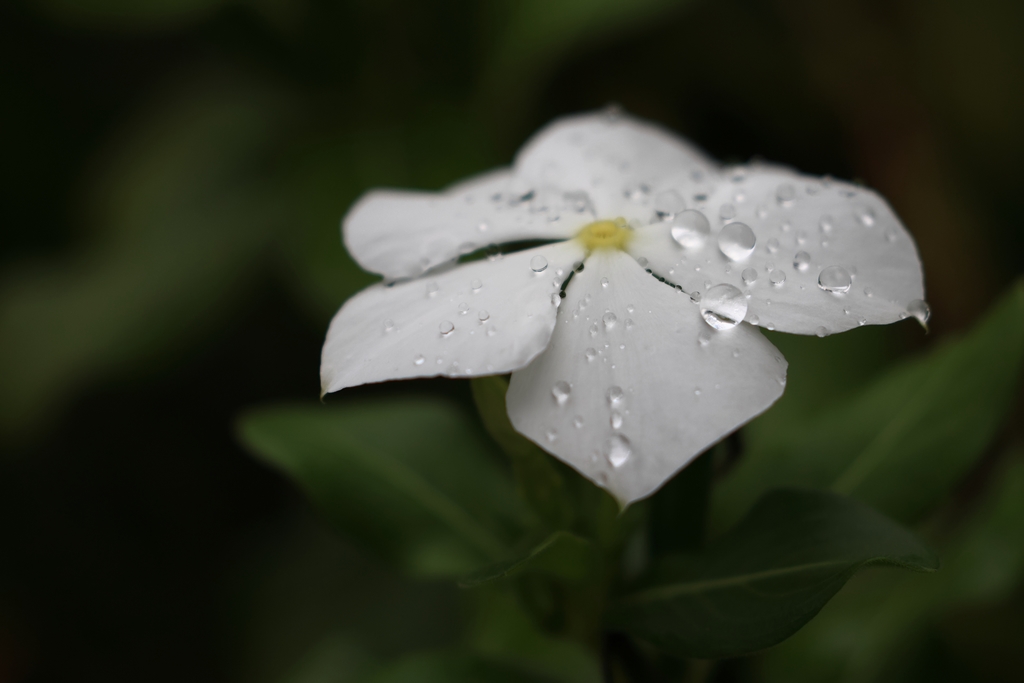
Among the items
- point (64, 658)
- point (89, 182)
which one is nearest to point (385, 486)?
point (64, 658)

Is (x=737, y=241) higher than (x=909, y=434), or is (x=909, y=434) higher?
(x=737, y=241)

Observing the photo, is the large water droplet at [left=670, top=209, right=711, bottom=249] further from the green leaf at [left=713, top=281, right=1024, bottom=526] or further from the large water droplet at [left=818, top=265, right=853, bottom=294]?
the green leaf at [left=713, top=281, right=1024, bottom=526]

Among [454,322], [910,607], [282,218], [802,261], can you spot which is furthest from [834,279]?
[282,218]

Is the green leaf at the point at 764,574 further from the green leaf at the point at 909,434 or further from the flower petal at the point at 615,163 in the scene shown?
the flower petal at the point at 615,163

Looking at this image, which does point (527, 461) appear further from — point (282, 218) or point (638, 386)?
point (282, 218)

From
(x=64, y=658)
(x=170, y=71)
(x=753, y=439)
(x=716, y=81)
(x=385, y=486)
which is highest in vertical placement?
(x=170, y=71)

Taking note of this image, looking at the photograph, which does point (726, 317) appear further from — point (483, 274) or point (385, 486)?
point (385, 486)

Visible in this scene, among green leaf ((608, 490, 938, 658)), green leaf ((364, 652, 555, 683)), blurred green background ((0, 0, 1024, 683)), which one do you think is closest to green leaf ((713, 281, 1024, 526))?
green leaf ((608, 490, 938, 658))
